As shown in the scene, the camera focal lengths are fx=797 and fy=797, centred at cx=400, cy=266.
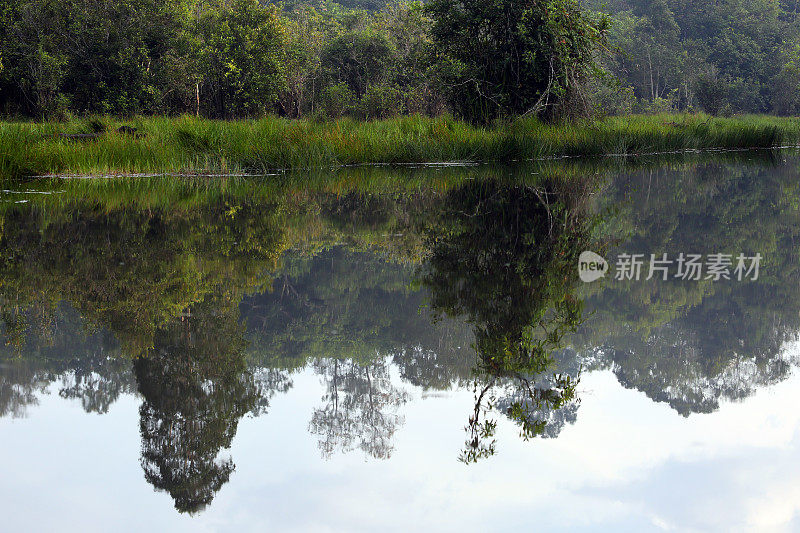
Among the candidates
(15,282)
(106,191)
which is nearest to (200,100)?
(106,191)

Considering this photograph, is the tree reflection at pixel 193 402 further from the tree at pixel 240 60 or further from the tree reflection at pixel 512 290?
the tree at pixel 240 60

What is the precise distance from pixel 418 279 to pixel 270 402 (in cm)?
150

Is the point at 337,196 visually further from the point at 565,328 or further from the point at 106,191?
the point at 565,328

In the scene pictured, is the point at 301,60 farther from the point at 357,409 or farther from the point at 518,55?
the point at 357,409

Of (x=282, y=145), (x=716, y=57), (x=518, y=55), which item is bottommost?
(x=716, y=57)

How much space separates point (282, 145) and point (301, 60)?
15.8m

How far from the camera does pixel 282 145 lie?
33.3 feet

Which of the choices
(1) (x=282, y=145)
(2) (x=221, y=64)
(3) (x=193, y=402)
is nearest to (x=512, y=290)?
(3) (x=193, y=402)

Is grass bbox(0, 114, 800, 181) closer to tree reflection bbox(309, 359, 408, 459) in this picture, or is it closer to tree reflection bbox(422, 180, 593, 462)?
tree reflection bbox(422, 180, 593, 462)

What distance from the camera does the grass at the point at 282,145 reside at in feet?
29.7

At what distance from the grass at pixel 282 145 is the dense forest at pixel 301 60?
1.00 metres

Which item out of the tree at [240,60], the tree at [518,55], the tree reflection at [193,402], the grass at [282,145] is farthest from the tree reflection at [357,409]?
the tree at [240,60]

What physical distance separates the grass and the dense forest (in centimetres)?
100

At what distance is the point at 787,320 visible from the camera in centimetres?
306
